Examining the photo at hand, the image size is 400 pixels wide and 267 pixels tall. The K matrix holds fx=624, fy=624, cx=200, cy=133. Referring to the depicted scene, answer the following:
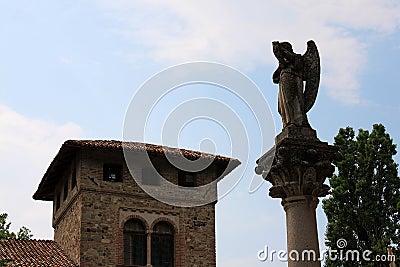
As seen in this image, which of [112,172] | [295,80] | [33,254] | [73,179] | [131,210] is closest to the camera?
[295,80]

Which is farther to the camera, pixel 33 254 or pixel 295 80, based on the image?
pixel 33 254

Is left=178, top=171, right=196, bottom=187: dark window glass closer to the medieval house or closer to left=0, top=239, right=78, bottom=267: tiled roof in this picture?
the medieval house

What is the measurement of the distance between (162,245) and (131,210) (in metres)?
1.89

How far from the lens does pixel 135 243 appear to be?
2477 centimetres

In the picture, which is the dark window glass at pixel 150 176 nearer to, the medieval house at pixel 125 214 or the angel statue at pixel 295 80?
the medieval house at pixel 125 214

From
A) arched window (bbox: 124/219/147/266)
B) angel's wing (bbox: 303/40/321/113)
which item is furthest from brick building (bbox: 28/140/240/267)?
angel's wing (bbox: 303/40/321/113)

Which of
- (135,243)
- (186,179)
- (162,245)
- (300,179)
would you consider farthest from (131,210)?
(300,179)

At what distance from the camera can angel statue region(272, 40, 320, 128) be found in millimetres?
9828

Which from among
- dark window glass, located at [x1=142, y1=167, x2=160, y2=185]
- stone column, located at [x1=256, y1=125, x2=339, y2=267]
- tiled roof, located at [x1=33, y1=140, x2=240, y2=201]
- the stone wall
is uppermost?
tiled roof, located at [x1=33, y1=140, x2=240, y2=201]

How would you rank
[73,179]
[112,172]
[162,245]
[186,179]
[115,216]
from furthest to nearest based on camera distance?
[186,179]
[73,179]
[112,172]
[162,245]
[115,216]

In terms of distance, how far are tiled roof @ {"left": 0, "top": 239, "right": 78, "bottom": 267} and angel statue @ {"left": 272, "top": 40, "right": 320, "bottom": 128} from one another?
48.0 feet

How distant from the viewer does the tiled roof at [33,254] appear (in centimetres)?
2241

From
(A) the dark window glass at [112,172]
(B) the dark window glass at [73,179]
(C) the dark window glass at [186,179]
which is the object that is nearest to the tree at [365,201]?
(C) the dark window glass at [186,179]

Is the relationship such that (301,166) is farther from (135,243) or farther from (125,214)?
(135,243)
